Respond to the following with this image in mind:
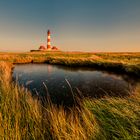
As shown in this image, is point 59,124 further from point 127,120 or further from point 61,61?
point 61,61

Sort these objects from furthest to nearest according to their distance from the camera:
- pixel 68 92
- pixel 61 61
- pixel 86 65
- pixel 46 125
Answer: pixel 61 61
pixel 86 65
pixel 68 92
pixel 46 125

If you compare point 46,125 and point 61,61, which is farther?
point 61,61

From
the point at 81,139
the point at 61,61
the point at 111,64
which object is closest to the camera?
the point at 81,139

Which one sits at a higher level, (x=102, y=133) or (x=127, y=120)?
(x=127, y=120)

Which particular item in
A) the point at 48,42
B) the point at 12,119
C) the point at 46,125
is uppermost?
the point at 48,42

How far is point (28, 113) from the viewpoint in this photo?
3.44m

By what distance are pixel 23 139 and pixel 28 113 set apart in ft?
2.41

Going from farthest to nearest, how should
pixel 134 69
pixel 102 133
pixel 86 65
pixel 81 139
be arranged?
pixel 86 65 → pixel 134 69 → pixel 102 133 → pixel 81 139

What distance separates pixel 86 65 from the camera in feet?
77.0

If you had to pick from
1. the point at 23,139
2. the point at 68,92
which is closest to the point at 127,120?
the point at 23,139

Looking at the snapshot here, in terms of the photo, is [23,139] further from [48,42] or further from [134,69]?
[48,42]

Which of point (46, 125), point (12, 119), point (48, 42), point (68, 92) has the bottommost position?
point (68, 92)

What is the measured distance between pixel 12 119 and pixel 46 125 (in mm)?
759

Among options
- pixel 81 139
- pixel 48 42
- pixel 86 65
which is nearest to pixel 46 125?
pixel 81 139
